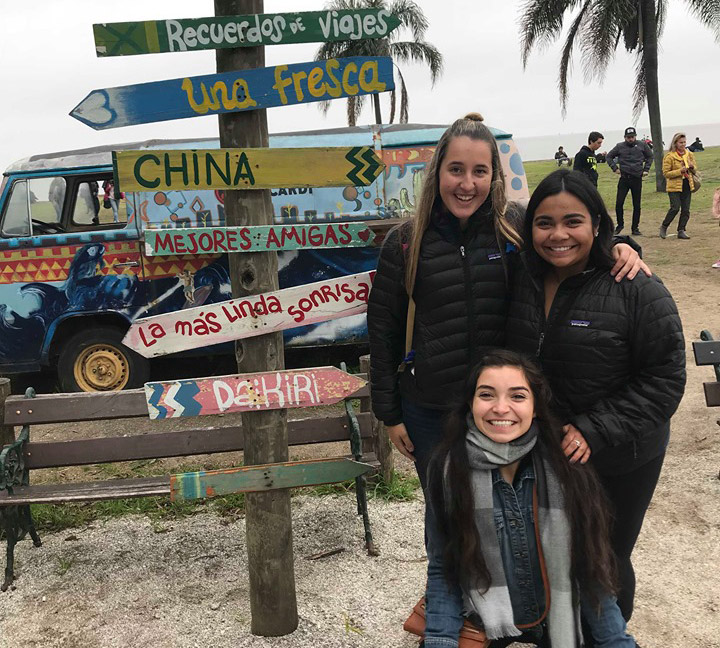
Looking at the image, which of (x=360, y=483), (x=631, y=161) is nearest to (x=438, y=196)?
(x=360, y=483)

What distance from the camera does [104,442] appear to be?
3842mm

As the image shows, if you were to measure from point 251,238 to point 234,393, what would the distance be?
60 cm

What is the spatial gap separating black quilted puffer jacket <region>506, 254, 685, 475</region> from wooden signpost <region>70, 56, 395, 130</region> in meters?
1.04

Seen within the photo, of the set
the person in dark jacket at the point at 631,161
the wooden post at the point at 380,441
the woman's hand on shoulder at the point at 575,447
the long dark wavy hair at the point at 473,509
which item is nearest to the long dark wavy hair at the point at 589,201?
the long dark wavy hair at the point at 473,509

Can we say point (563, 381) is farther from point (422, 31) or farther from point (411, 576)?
point (422, 31)

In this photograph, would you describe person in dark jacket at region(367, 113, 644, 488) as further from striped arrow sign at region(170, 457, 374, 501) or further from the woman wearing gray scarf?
striped arrow sign at region(170, 457, 374, 501)

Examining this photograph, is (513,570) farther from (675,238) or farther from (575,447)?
(675,238)

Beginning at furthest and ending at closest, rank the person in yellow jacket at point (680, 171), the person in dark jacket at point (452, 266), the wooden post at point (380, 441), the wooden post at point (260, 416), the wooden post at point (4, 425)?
the person in yellow jacket at point (680, 171), the wooden post at point (380, 441), the wooden post at point (4, 425), the wooden post at point (260, 416), the person in dark jacket at point (452, 266)

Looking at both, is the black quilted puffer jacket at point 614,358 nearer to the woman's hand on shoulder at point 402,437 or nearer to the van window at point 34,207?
the woman's hand on shoulder at point 402,437

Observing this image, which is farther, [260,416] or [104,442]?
[104,442]

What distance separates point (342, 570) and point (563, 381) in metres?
1.84

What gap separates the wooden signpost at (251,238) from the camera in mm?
2623

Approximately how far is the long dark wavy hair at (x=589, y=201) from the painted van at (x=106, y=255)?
12.6 feet

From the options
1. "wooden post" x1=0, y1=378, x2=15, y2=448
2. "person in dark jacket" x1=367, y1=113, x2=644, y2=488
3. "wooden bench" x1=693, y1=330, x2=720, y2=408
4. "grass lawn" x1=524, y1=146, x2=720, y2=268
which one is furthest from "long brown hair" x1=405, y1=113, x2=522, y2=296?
A: "grass lawn" x1=524, y1=146, x2=720, y2=268
